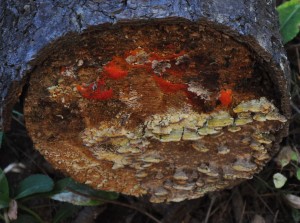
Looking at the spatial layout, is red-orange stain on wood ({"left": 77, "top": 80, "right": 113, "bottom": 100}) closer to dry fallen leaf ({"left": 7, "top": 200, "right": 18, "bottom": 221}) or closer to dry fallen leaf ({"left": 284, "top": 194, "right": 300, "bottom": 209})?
dry fallen leaf ({"left": 7, "top": 200, "right": 18, "bottom": 221})

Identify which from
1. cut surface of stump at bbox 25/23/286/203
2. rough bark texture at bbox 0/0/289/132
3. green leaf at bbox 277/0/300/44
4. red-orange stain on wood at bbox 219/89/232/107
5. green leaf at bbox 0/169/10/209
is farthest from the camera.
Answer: green leaf at bbox 277/0/300/44

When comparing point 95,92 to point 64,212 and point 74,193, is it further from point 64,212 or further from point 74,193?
point 64,212

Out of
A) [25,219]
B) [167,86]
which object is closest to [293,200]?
[167,86]

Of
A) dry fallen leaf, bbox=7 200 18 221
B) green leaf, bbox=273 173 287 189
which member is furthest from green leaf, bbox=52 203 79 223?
green leaf, bbox=273 173 287 189

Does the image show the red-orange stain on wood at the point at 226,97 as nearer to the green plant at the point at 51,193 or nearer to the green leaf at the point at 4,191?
the green plant at the point at 51,193

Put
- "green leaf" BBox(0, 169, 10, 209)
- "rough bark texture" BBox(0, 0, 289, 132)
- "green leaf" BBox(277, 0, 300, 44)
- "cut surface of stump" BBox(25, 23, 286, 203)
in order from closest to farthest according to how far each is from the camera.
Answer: "rough bark texture" BBox(0, 0, 289, 132) → "cut surface of stump" BBox(25, 23, 286, 203) → "green leaf" BBox(0, 169, 10, 209) → "green leaf" BBox(277, 0, 300, 44)

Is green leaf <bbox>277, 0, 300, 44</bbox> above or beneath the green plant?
above

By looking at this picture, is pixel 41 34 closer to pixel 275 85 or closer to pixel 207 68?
pixel 207 68
